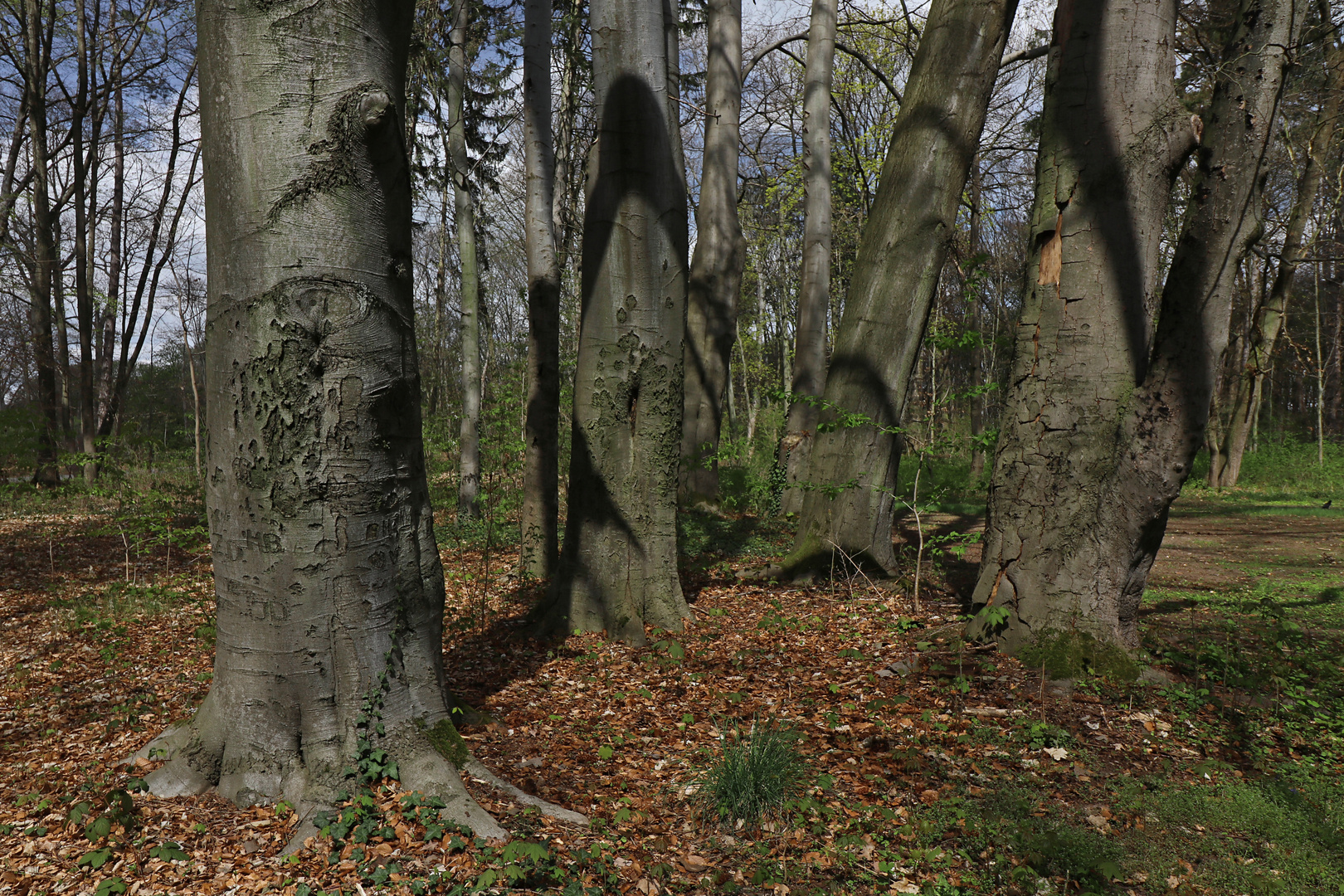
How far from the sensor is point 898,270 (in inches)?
232

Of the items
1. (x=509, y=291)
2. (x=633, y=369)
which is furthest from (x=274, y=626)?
(x=509, y=291)

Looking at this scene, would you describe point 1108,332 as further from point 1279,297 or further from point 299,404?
point 1279,297

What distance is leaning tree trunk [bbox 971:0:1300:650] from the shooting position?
11.7 feet

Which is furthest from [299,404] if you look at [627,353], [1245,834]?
[1245,834]

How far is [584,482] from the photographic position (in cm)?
485

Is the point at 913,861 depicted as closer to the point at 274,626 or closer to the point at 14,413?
the point at 274,626

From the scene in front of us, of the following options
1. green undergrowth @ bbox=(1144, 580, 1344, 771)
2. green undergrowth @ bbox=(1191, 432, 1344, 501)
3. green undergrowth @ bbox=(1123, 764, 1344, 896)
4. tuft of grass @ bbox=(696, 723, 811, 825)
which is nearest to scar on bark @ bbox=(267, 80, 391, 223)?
tuft of grass @ bbox=(696, 723, 811, 825)

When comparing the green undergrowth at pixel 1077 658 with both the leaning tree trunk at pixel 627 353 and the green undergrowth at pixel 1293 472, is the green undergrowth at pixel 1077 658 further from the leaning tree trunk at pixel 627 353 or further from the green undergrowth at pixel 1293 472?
the green undergrowth at pixel 1293 472

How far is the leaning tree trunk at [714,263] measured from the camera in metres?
9.52

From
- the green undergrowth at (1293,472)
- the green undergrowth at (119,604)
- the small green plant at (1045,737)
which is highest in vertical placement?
the green undergrowth at (1293,472)

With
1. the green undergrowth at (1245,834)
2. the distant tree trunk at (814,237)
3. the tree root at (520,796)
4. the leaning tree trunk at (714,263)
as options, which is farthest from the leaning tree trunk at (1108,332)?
the leaning tree trunk at (714,263)

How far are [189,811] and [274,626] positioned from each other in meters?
0.71

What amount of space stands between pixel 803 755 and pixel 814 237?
7.17 metres

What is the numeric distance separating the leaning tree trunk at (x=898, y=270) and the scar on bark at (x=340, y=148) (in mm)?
4120
